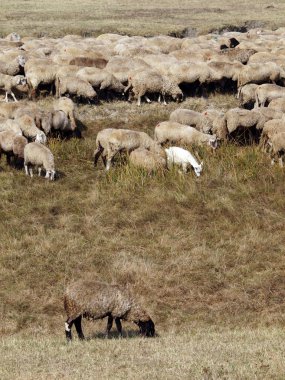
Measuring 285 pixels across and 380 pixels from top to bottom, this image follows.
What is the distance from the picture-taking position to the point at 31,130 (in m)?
17.0

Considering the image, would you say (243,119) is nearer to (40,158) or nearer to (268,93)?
(268,93)

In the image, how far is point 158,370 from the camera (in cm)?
735

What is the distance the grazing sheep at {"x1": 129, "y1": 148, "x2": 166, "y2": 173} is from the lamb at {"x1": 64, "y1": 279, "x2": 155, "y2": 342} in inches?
260

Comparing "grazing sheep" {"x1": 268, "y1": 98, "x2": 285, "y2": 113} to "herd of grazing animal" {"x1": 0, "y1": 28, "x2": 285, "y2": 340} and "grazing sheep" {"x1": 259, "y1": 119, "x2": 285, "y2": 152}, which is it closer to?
"herd of grazing animal" {"x1": 0, "y1": 28, "x2": 285, "y2": 340}

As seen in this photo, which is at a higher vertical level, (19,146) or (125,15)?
(19,146)

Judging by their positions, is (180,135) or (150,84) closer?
(180,135)

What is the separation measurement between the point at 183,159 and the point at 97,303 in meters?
7.74

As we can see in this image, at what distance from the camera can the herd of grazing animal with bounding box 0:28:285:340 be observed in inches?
606

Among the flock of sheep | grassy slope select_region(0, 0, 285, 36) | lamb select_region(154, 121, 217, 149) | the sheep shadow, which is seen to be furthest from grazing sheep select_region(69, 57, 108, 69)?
grassy slope select_region(0, 0, 285, 36)

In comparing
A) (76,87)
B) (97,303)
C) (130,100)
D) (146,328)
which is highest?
Answer: (97,303)

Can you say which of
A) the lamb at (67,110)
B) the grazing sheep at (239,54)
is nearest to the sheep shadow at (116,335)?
the lamb at (67,110)

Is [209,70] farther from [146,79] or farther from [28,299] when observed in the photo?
[28,299]

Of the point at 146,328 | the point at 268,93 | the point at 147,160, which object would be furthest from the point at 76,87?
the point at 146,328

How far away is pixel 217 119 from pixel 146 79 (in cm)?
438
